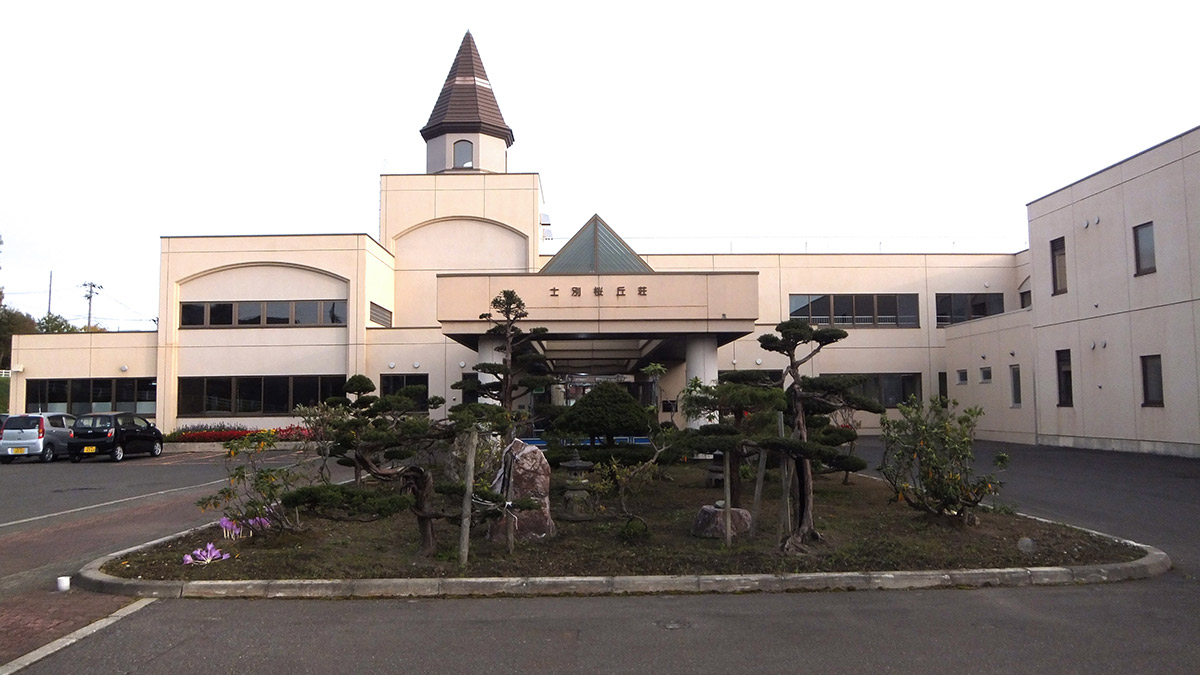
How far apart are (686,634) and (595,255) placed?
47.1 ft

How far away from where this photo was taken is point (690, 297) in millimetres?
18141

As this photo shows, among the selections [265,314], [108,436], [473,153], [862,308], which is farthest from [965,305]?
[108,436]

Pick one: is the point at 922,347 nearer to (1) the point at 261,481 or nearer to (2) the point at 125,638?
(1) the point at 261,481

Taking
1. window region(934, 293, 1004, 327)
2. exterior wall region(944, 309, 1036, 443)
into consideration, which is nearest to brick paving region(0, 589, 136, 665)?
exterior wall region(944, 309, 1036, 443)

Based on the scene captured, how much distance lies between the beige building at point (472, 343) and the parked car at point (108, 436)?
4169mm

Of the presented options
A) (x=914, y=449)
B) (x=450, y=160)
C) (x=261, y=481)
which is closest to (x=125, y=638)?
(x=261, y=481)

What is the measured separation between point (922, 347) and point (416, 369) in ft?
59.4

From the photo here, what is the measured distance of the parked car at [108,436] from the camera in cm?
2198

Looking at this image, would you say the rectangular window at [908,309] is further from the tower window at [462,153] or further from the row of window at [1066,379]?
the tower window at [462,153]

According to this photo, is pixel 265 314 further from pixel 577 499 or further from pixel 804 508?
pixel 804 508

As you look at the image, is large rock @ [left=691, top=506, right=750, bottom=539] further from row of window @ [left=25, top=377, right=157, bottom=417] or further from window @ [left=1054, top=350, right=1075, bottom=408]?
row of window @ [left=25, top=377, right=157, bottom=417]

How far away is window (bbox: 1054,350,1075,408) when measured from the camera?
850 inches

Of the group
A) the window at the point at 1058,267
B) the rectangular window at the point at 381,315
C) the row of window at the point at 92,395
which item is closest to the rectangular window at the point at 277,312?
the rectangular window at the point at 381,315

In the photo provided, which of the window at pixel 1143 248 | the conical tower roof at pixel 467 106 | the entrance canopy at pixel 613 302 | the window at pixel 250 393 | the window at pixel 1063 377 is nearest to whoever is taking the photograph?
the entrance canopy at pixel 613 302
